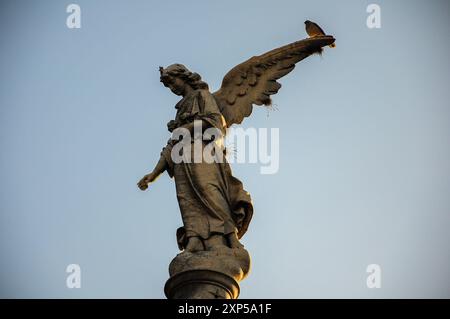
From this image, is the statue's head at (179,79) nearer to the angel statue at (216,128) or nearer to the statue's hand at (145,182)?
the angel statue at (216,128)

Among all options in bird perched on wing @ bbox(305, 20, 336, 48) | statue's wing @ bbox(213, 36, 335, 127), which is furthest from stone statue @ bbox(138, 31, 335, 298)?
bird perched on wing @ bbox(305, 20, 336, 48)

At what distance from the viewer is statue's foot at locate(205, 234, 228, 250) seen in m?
14.1

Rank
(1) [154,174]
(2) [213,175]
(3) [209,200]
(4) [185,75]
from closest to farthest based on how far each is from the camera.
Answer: (3) [209,200], (2) [213,175], (1) [154,174], (4) [185,75]

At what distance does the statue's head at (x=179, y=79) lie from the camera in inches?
637

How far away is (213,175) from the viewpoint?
1472cm

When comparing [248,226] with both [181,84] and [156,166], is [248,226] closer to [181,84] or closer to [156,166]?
[156,166]

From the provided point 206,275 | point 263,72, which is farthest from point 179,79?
point 206,275

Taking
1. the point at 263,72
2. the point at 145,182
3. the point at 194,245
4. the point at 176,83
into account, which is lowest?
the point at 194,245

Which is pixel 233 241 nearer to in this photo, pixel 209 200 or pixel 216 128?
pixel 209 200

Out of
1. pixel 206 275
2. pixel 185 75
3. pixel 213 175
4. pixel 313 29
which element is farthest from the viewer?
pixel 313 29

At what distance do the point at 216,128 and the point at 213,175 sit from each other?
0.89 m

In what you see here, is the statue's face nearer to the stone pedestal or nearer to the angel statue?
the angel statue
